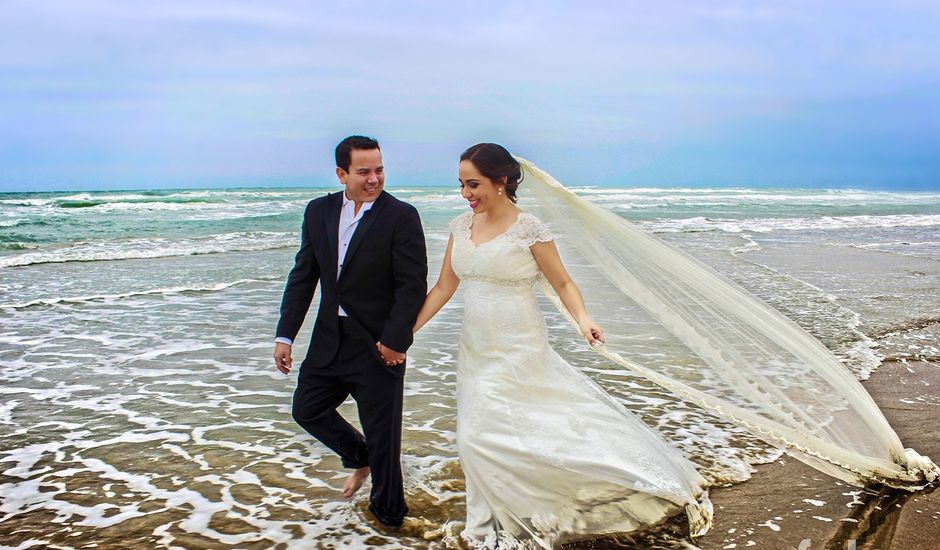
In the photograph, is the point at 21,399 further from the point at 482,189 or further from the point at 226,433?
the point at 482,189

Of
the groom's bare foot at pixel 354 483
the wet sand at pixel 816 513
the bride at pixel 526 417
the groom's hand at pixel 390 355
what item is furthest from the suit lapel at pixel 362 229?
the wet sand at pixel 816 513

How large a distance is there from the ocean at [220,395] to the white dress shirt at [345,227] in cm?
141

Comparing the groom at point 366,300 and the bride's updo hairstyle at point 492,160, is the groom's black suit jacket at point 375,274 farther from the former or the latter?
the bride's updo hairstyle at point 492,160

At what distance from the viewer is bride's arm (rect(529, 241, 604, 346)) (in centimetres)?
391

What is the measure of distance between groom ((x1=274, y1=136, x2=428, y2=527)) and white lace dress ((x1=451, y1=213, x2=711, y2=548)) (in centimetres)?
40

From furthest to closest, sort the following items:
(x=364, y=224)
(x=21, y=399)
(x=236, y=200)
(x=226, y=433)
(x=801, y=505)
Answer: (x=236, y=200), (x=21, y=399), (x=226, y=433), (x=801, y=505), (x=364, y=224)

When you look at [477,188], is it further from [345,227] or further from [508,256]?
[345,227]

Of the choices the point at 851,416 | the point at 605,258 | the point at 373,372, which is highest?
the point at 605,258

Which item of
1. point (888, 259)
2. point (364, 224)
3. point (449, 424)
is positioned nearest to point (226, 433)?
point (449, 424)

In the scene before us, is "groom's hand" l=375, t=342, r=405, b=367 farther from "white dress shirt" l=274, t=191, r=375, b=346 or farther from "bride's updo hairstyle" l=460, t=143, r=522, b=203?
"bride's updo hairstyle" l=460, t=143, r=522, b=203

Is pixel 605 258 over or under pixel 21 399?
over

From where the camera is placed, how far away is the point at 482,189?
3.93 metres

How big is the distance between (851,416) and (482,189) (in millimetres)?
2445

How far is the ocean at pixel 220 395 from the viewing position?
13.8 ft
